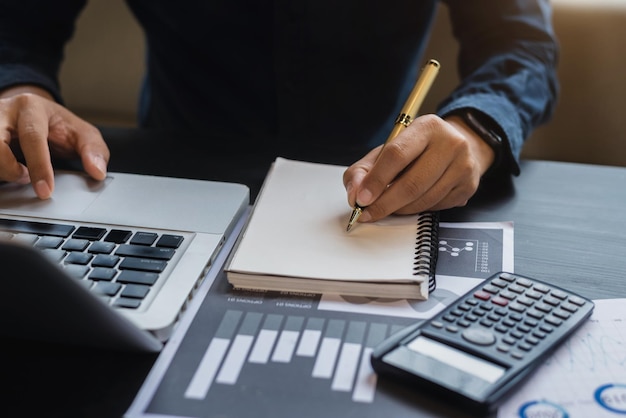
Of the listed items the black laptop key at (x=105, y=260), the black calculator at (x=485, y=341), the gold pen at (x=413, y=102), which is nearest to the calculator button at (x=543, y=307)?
the black calculator at (x=485, y=341)

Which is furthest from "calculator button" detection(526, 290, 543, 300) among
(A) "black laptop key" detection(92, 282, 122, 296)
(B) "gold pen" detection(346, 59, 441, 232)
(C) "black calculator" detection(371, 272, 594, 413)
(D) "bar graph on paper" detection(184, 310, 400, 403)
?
(A) "black laptop key" detection(92, 282, 122, 296)

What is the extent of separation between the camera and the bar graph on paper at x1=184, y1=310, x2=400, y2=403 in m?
0.50

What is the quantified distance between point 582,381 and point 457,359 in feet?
0.28

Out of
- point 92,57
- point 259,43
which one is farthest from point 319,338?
point 92,57

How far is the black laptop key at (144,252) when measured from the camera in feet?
2.01

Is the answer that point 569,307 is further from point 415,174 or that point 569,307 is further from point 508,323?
point 415,174

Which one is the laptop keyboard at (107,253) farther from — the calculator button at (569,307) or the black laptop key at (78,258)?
the calculator button at (569,307)

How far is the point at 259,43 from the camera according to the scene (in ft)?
3.54

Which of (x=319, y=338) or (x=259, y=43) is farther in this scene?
(x=259, y=43)

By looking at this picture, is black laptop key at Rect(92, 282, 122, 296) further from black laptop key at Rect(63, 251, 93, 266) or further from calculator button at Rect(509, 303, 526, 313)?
calculator button at Rect(509, 303, 526, 313)

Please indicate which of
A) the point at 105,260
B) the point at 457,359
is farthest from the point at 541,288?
the point at 105,260

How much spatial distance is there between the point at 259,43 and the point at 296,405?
28.1 inches

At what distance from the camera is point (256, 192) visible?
79 centimetres

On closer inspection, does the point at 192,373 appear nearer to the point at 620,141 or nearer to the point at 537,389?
the point at 537,389
